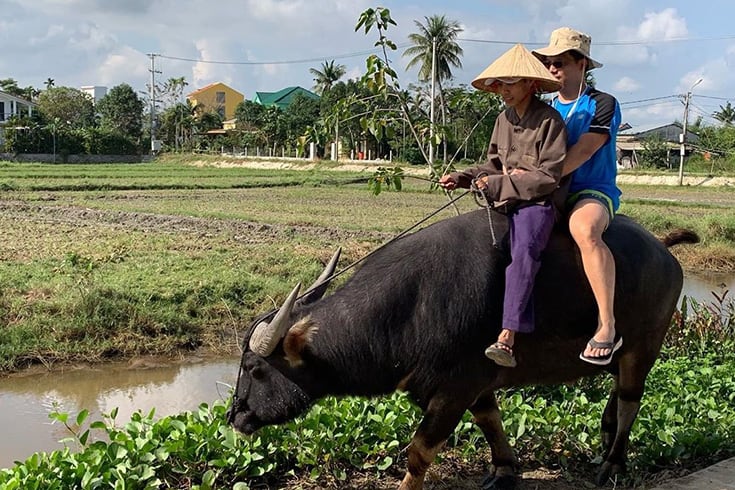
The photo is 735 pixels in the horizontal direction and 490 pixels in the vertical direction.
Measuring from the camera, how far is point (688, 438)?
158 inches

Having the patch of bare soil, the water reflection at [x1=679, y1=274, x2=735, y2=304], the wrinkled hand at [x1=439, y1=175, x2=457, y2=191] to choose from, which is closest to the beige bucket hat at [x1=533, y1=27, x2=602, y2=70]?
the wrinkled hand at [x1=439, y1=175, x2=457, y2=191]

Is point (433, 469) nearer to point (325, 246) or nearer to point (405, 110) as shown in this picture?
point (405, 110)

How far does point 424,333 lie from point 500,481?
100cm

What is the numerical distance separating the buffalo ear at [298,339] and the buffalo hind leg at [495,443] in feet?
3.14

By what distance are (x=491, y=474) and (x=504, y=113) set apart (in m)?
1.74

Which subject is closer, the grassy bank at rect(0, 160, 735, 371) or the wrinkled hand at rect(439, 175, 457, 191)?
the wrinkled hand at rect(439, 175, 457, 191)

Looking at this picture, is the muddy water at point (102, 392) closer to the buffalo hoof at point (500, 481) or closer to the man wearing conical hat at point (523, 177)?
the buffalo hoof at point (500, 481)

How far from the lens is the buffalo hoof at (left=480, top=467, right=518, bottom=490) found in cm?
362

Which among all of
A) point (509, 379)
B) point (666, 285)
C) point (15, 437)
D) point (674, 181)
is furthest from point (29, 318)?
point (674, 181)

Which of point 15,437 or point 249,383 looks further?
point 15,437

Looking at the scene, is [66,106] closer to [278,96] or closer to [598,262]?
[278,96]

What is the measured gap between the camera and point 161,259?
9695 mm

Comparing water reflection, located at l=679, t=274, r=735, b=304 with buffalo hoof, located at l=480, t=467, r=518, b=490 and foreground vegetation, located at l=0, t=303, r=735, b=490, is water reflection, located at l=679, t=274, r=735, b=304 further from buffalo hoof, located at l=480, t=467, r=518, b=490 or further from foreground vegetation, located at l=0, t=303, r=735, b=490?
buffalo hoof, located at l=480, t=467, r=518, b=490

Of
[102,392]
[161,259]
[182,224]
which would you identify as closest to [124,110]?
[182,224]
